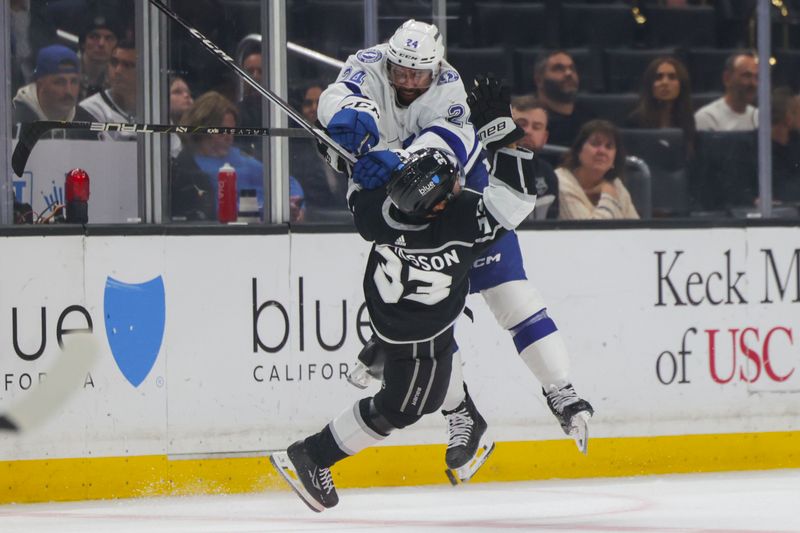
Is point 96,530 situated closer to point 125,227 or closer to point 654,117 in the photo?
point 125,227

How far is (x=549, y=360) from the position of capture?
187 inches

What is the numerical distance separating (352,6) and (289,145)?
0.55m

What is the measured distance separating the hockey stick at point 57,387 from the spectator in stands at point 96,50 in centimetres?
89

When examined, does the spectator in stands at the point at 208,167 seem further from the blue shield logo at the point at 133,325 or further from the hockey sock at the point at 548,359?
the hockey sock at the point at 548,359

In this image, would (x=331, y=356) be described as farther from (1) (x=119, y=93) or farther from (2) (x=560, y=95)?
(2) (x=560, y=95)

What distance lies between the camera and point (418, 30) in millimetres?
4438

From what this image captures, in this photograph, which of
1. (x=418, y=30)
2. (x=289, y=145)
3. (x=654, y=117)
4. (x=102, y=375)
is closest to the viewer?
(x=418, y=30)

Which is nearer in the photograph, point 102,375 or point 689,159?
point 102,375

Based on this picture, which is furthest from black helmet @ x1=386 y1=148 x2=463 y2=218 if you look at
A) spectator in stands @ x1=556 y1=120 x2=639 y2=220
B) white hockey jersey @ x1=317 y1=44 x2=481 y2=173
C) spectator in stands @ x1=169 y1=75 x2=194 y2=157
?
spectator in stands @ x1=556 y1=120 x2=639 y2=220

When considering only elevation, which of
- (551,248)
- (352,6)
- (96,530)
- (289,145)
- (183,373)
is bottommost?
(96,530)

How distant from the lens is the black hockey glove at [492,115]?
4.30 m

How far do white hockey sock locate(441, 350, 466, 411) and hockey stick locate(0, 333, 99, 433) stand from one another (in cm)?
126

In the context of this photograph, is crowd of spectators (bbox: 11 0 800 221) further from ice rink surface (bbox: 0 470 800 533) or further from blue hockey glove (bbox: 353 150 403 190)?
blue hockey glove (bbox: 353 150 403 190)

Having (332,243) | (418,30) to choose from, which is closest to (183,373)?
(332,243)
